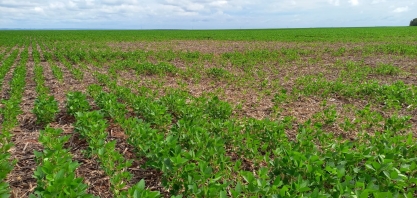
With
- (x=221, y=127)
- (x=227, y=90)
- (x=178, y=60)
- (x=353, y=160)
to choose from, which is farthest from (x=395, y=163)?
(x=178, y=60)

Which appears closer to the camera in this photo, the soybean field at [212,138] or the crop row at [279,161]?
the crop row at [279,161]

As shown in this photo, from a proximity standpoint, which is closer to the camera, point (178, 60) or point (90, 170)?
point (90, 170)

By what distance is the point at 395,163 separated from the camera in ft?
10.2

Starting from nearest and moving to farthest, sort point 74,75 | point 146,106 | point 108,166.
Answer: point 108,166, point 146,106, point 74,75

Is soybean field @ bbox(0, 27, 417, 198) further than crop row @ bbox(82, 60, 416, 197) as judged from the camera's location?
Yes

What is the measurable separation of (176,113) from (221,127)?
1.63 m

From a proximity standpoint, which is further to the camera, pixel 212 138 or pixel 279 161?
pixel 212 138

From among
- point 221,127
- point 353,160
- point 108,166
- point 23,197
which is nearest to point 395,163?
point 353,160

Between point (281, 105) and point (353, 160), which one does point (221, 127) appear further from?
point (281, 105)

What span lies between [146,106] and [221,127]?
163 cm

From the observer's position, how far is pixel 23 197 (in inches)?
123

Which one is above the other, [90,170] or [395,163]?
[395,163]

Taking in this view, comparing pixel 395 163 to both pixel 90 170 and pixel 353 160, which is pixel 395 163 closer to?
pixel 353 160

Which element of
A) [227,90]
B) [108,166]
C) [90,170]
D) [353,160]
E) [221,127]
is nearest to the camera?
[353,160]
